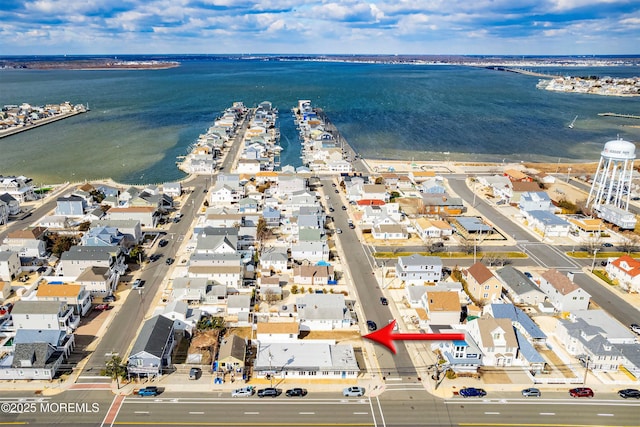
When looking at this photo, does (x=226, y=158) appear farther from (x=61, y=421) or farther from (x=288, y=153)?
(x=61, y=421)

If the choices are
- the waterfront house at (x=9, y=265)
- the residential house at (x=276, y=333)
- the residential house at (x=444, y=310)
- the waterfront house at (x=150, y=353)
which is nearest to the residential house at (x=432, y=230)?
the residential house at (x=444, y=310)

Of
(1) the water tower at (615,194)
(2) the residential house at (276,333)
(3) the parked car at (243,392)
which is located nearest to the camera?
(3) the parked car at (243,392)

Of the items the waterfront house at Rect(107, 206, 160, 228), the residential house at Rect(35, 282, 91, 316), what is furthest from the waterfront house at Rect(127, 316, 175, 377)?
the waterfront house at Rect(107, 206, 160, 228)

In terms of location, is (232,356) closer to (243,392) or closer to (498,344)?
(243,392)

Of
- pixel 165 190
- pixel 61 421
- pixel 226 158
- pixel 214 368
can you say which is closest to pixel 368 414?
pixel 214 368

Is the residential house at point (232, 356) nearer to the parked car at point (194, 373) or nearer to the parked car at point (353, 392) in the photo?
the parked car at point (194, 373)

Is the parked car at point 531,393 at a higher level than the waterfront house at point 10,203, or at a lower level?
lower

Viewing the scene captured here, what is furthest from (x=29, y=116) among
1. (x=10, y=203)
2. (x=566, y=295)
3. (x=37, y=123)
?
(x=566, y=295)
